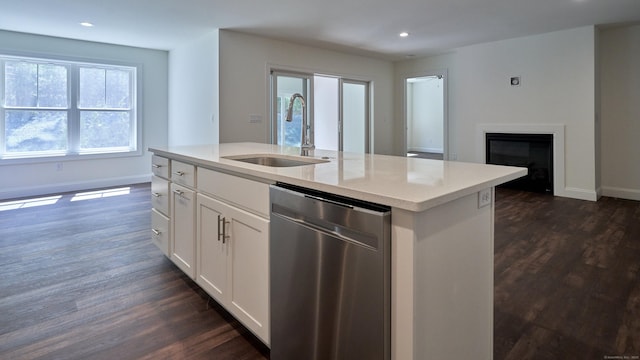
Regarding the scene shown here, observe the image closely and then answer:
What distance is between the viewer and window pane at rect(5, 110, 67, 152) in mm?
5461

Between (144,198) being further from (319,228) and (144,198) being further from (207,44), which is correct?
(319,228)

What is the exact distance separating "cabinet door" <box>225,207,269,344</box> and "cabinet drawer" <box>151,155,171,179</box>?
939 mm

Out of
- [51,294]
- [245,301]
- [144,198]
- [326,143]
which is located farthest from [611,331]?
[326,143]

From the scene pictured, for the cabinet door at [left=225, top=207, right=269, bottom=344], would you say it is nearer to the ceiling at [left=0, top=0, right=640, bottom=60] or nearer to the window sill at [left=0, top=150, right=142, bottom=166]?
the ceiling at [left=0, top=0, right=640, bottom=60]

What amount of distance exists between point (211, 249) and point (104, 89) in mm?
5445

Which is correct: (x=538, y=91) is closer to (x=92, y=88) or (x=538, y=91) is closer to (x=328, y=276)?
(x=328, y=276)

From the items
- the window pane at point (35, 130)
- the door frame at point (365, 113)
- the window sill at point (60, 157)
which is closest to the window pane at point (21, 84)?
the window pane at point (35, 130)

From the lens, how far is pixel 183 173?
2.29 m

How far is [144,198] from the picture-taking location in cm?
520

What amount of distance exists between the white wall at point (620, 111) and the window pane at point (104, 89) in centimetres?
735

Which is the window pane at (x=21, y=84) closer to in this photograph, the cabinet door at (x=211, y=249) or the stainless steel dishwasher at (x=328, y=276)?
the cabinet door at (x=211, y=249)

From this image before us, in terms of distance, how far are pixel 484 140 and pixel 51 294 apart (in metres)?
5.96

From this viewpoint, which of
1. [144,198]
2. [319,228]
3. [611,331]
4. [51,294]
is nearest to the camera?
[319,228]

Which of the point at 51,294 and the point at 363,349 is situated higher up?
the point at 363,349
